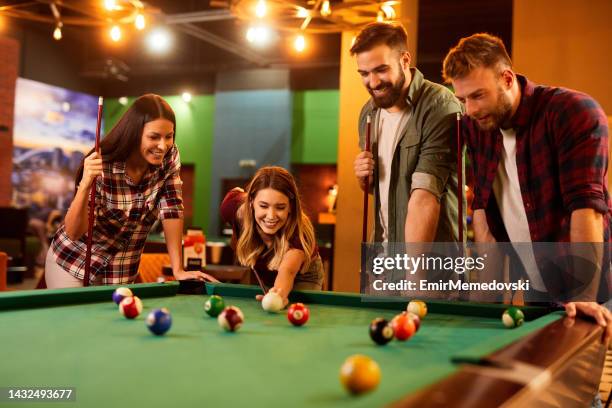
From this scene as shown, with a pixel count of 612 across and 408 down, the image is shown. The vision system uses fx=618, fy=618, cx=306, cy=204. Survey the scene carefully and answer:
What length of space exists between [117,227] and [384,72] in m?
1.36

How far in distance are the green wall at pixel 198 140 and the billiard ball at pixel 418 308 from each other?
1047 cm

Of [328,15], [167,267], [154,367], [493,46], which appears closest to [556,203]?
[493,46]

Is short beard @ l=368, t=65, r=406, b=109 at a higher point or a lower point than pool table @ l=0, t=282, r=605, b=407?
higher

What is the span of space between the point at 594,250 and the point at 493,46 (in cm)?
77

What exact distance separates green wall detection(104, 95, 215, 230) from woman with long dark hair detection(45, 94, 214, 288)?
30.6ft

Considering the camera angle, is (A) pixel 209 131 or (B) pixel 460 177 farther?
(A) pixel 209 131

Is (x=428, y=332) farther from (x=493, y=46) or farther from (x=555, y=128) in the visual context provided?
(x=493, y=46)

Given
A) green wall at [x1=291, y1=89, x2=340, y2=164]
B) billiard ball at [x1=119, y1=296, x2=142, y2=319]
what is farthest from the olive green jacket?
green wall at [x1=291, y1=89, x2=340, y2=164]

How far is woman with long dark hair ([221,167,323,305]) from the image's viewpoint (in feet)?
8.50

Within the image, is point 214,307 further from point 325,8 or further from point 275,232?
point 325,8

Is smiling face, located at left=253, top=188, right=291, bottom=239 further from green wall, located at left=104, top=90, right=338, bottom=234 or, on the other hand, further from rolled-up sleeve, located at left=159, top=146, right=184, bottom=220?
green wall, located at left=104, top=90, right=338, bottom=234

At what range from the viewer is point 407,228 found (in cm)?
257

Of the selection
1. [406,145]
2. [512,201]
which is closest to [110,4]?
[406,145]

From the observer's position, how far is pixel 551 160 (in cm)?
212
